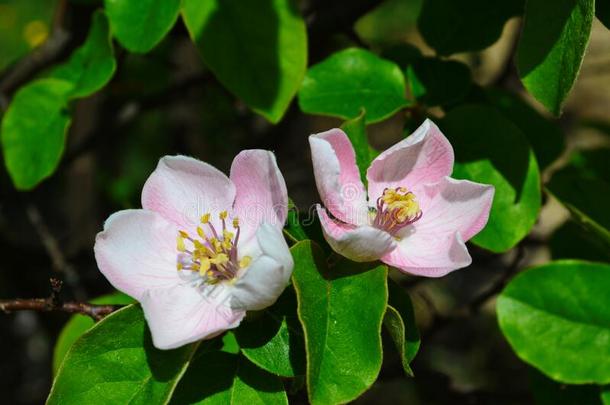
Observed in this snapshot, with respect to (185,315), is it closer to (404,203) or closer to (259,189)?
(259,189)

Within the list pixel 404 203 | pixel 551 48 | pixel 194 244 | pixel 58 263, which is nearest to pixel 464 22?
pixel 551 48

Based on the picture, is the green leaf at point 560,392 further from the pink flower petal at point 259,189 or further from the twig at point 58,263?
the twig at point 58,263

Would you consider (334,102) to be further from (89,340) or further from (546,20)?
(89,340)

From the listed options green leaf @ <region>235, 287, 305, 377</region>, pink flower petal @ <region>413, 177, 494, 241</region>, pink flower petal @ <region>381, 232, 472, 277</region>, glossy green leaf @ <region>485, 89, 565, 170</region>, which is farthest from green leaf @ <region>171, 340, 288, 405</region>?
glossy green leaf @ <region>485, 89, 565, 170</region>

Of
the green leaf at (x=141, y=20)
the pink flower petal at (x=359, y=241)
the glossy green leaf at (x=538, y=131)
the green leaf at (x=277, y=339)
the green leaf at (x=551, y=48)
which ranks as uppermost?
the green leaf at (x=141, y=20)

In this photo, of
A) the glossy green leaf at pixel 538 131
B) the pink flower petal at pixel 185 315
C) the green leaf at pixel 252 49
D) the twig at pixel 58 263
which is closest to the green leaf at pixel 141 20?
the green leaf at pixel 252 49

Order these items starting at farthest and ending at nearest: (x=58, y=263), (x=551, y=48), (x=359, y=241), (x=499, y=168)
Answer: (x=58, y=263) < (x=499, y=168) < (x=551, y=48) < (x=359, y=241)
